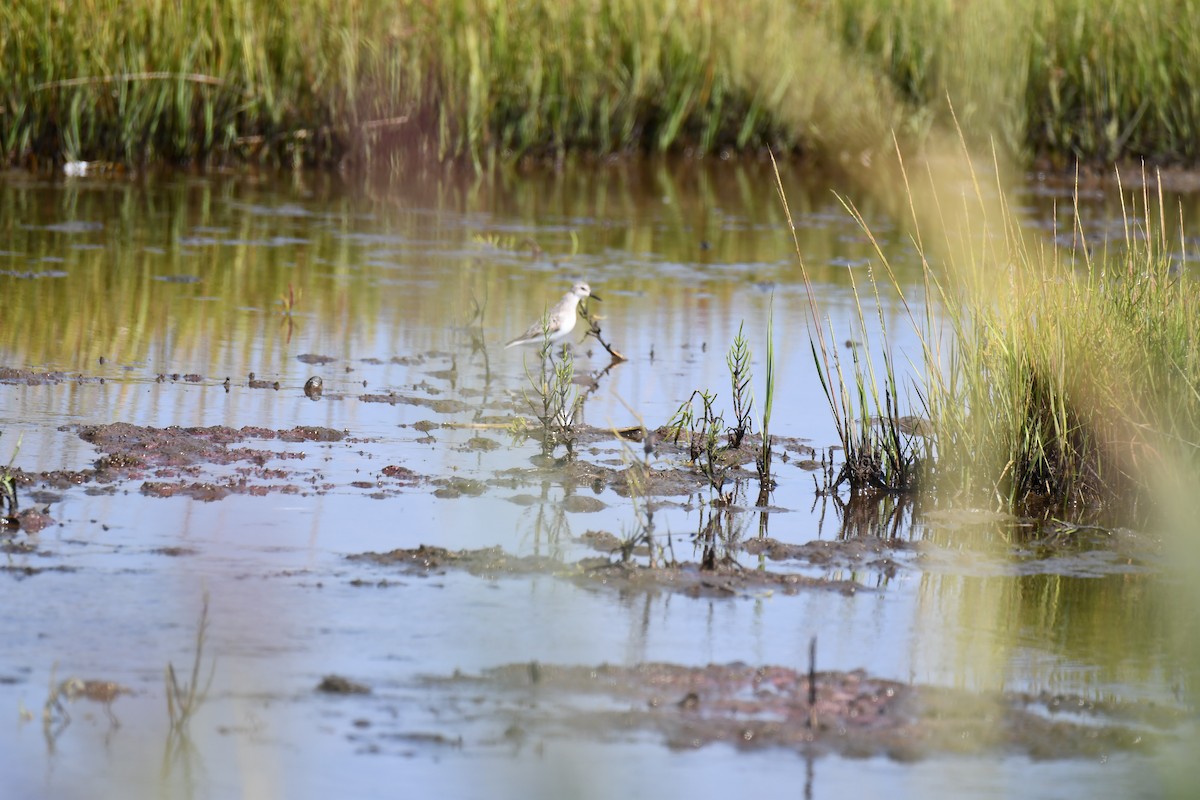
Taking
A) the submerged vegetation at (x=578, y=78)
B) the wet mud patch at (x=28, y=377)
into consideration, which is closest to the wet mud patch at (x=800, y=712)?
the wet mud patch at (x=28, y=377)

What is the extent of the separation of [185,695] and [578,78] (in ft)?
34.6

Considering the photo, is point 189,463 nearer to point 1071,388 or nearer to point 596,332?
point 596,332

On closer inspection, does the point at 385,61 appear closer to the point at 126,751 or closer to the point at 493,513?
the point at 493,513

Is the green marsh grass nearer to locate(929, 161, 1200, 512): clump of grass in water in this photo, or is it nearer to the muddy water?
locate(929, 161, 1200, 512): clump of grass in water

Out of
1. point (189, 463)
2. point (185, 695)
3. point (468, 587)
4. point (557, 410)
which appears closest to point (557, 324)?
point (557, 410)

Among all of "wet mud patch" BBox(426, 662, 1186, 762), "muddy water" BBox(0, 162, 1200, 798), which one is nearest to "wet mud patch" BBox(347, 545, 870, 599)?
"muddy water" BBox(0, 162, 1200, 798)

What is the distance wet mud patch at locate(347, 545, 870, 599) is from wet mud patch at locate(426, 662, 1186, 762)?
56 cm

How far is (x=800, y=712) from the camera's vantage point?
139 inches

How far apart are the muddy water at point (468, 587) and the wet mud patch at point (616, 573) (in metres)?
0.01

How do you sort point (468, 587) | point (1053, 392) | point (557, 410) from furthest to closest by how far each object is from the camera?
point (557, 410) → point (1053, 392) → point (468, 587)

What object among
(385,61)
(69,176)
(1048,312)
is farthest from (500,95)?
(1048,312)

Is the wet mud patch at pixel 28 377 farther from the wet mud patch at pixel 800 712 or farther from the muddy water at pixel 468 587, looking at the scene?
the wet mud patch at pixel 800 712

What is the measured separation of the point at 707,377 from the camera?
707cm

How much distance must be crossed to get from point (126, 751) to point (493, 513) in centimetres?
184
